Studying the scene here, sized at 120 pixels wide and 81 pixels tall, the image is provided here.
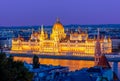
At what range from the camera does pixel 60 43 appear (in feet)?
151

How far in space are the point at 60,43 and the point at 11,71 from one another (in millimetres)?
40692

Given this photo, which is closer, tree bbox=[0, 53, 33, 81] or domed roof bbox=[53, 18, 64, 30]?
tree bbox=[0, 53, 33, 81]

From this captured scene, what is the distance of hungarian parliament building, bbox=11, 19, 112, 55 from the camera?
1736 inches

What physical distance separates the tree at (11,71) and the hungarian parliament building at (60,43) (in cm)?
3730

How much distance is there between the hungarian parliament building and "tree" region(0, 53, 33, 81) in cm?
3730

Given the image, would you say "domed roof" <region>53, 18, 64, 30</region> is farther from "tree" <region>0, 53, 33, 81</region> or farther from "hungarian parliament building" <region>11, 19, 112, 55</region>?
"tree" <region>0, 53, 33, 81</region>

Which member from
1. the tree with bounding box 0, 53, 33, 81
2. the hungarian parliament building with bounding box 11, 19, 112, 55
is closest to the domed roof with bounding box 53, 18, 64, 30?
the hungarian parliament building with bounding box 11, 19, 112, 55

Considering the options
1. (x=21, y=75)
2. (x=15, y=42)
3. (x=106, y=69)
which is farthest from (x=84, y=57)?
(x=21, y=75)

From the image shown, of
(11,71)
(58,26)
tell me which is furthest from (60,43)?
(11,71)

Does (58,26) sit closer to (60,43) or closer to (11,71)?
(60,43)

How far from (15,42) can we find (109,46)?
10448mm

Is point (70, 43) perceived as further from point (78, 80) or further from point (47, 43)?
point (78, 80)

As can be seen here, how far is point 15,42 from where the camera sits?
48.8 metres

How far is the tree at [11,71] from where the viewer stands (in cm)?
516
